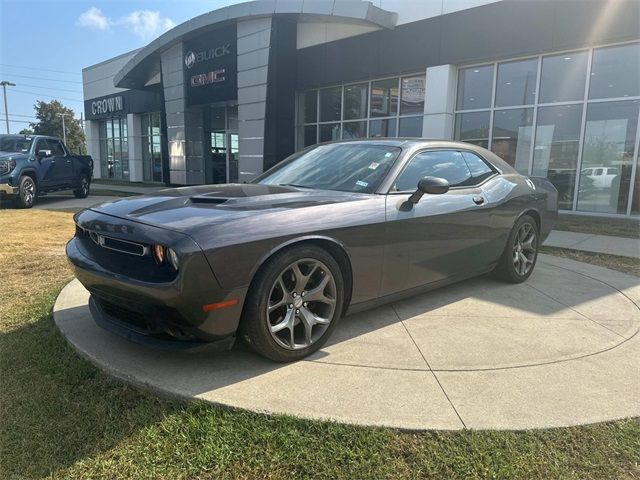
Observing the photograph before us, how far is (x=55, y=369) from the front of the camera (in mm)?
2902

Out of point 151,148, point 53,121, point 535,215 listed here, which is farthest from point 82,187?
point 53,121

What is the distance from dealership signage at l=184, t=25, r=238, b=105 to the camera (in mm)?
18281

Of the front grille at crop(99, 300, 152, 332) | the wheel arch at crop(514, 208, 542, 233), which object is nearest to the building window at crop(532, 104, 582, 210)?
the wheel arch at crop(514, 208, 542, 233)

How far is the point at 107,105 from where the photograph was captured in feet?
93.9

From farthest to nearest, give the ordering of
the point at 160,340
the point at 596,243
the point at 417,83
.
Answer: the point at 417,83 < the point at 596,243 < the point at 160,340

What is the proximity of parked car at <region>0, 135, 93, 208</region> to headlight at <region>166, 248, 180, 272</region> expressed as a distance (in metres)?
10.9

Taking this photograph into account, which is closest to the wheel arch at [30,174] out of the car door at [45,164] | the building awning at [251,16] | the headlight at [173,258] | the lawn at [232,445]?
the car door at [45,164]

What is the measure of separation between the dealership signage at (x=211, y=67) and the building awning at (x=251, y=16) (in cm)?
51

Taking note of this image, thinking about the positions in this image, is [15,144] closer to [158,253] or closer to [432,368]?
[158,253]

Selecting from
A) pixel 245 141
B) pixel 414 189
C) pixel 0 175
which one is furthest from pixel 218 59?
pixel 414 189

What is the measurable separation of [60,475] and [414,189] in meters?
2.91

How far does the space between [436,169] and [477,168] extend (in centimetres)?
77

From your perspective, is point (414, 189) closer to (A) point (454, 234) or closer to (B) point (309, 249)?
(A) point (454, 234)

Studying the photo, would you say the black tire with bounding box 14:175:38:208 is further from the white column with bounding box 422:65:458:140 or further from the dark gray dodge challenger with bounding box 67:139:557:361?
the white column with bounding box 422:65:458:140
